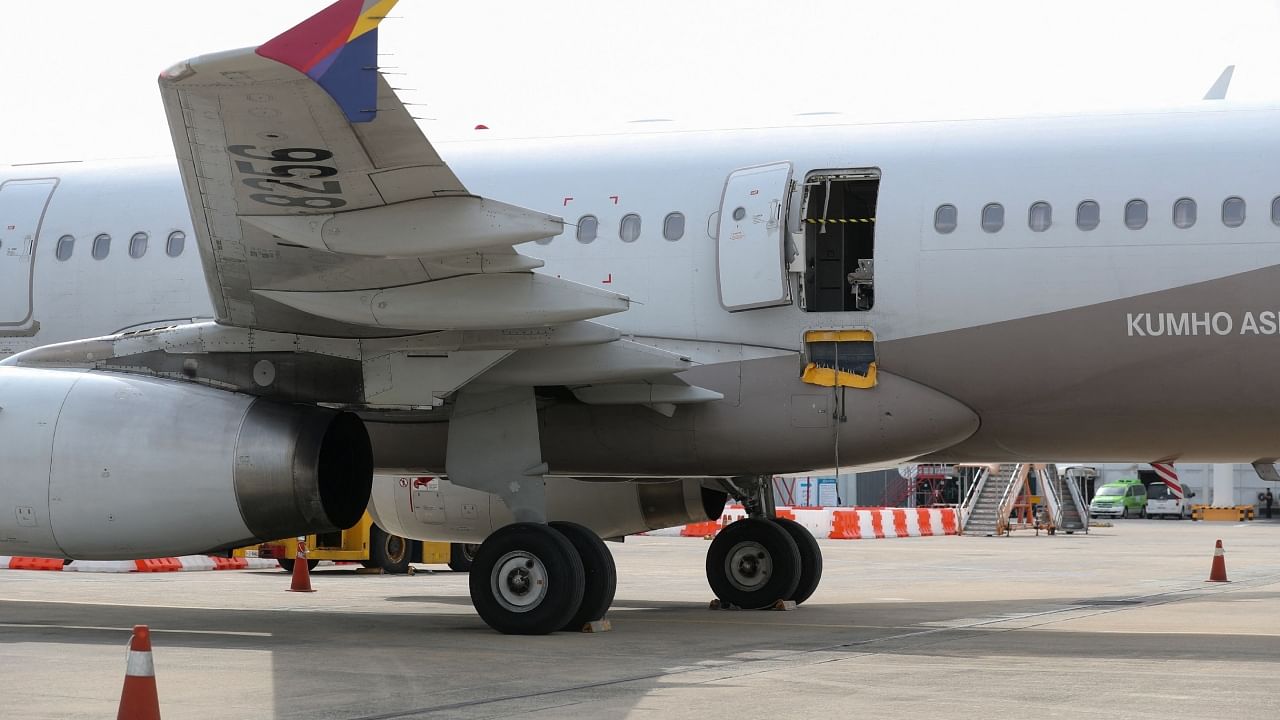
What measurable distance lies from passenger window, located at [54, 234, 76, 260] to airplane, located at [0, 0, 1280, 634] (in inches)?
18.0

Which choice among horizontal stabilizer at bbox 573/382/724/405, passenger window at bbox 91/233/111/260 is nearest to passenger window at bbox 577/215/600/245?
horizontal stabilizer at bbox 573/382/724/405

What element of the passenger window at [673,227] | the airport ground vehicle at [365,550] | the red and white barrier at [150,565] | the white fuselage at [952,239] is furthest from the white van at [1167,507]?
the passenger window at [673,227]

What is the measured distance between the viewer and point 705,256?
1323 cm

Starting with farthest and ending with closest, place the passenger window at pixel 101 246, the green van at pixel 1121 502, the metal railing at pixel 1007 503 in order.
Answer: the green van at pixel 1121 502 → the metal railing at pixel 1007 503 → the passenger window at pixel 101 246

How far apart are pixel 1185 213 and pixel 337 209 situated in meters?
6.69

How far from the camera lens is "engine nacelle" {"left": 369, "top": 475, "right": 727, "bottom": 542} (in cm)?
1547

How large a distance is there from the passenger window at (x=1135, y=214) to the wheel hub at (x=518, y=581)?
550 centimetres

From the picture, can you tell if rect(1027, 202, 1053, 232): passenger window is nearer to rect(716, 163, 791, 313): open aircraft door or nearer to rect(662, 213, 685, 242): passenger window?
rect(716, 163, 791, 313): open aircraft door

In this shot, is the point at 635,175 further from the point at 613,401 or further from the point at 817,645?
the point at 817,645

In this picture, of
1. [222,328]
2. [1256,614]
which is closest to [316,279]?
[222,328]

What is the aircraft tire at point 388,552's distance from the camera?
79.8 ft

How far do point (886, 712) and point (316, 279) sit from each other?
586 centimetres

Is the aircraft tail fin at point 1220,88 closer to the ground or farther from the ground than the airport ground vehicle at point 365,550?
farther from the ground

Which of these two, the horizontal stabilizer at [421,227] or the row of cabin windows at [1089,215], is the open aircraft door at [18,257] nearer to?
the horizontal stabilizer at [421,227]
